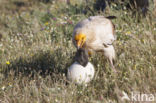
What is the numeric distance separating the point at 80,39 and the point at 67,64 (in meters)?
0.91

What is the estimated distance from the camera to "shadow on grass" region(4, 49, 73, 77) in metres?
4.39

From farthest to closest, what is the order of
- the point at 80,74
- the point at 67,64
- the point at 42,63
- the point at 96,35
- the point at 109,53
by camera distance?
the point at 42,63 < the point at 67,64 < the point at 109,53 < the point at 96,35 < the point at 80,74

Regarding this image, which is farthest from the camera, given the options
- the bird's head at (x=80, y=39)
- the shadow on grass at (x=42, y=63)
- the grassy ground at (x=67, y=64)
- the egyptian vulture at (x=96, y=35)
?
the shadow on grass at (x=42, y=63)

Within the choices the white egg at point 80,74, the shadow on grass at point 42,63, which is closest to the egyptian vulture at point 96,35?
the white egg at point 80,74

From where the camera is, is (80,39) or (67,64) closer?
(80,39)

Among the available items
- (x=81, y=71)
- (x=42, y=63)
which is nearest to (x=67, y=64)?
(x=42, y=63)

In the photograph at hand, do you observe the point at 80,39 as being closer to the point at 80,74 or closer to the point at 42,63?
the point at 80,74

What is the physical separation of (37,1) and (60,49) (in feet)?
21.4

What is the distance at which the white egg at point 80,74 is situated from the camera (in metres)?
3.59

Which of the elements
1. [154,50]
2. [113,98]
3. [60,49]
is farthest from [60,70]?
[154,50]

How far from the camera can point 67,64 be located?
14.5 ft

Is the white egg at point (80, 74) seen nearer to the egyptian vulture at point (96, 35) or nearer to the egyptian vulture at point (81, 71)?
the egyptian vulture at point (81, 71)

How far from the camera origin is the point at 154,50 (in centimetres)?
412

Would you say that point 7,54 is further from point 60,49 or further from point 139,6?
point 139,6
